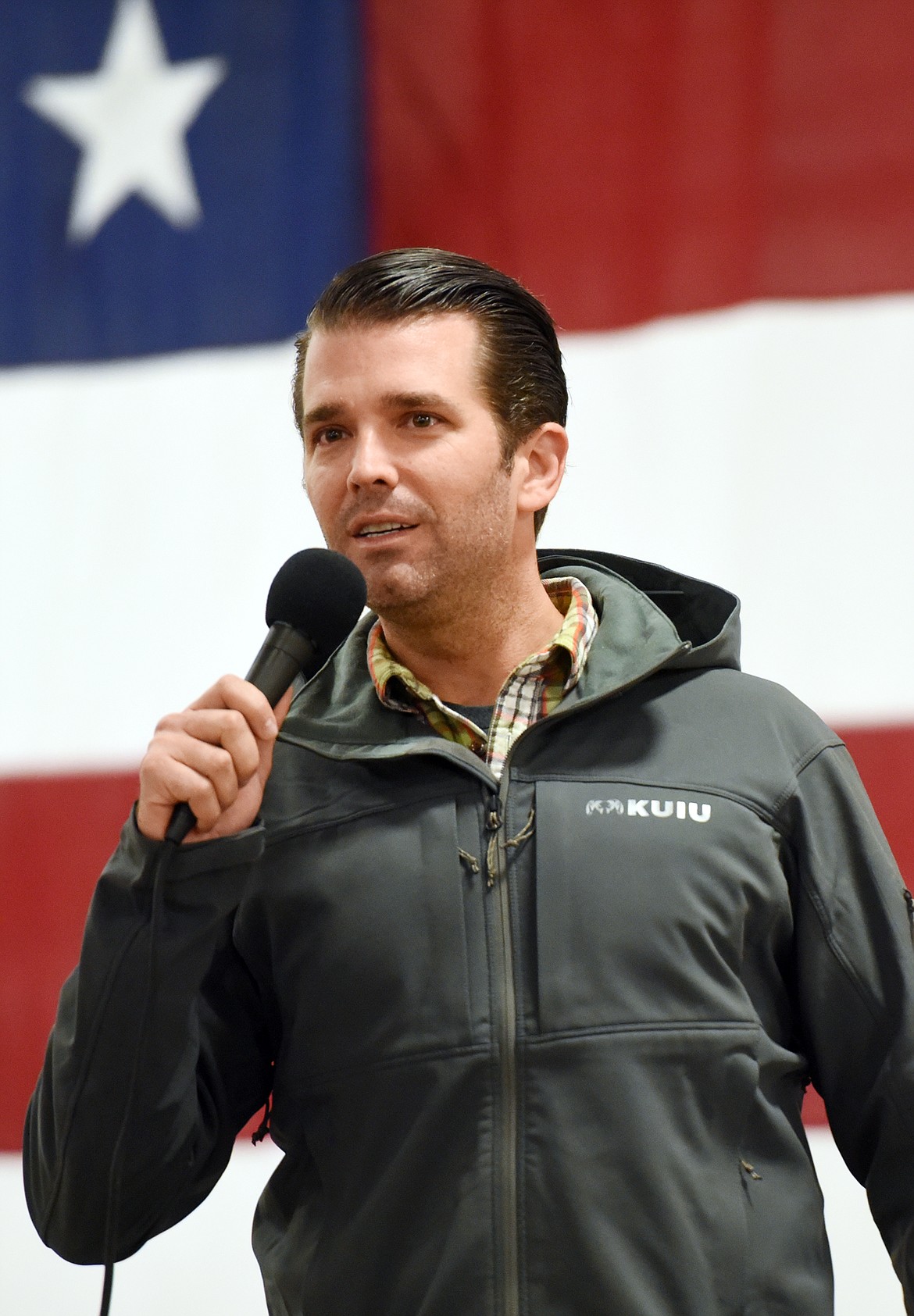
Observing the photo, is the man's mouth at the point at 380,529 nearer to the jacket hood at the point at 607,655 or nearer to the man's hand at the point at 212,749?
the jacket hood at the point at 607,655

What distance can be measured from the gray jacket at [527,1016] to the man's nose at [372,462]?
19cm

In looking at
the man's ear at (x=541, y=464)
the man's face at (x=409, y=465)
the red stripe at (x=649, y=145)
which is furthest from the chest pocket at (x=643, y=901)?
the red stripe at (x=649, y=145)

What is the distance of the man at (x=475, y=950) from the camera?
0.99 metres

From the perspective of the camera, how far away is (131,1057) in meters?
0.99

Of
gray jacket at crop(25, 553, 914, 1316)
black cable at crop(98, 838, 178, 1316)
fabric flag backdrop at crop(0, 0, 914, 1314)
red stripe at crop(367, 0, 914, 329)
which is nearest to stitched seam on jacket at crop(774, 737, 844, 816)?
gray jacket at crop(25, 553, 914, 1316)

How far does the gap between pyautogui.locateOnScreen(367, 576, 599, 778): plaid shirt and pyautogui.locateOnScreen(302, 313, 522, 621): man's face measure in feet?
0.21

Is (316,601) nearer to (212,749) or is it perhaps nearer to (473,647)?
(212,749)

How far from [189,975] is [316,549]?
0.31 metres

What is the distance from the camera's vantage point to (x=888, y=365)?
69.2 inches

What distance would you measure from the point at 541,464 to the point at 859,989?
555 mm

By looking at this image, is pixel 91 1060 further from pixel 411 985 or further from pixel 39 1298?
pixel 39 1298

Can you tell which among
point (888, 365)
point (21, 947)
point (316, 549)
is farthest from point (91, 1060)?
point (888, 365)

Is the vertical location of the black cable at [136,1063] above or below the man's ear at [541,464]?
below

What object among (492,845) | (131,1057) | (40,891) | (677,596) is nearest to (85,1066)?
(131,1057)
